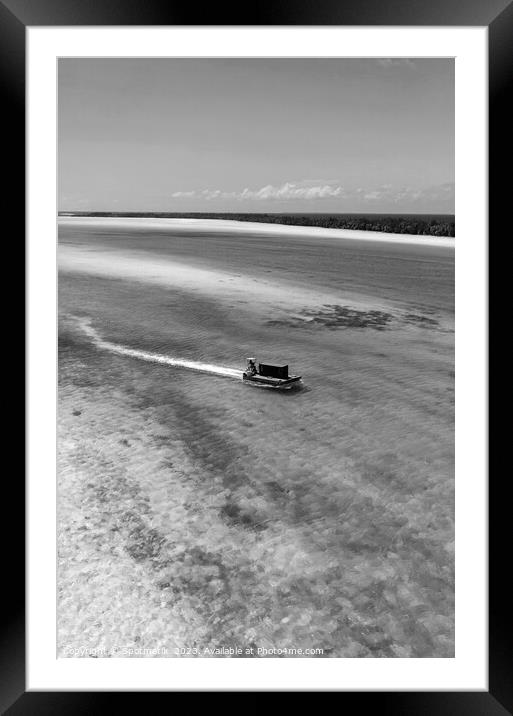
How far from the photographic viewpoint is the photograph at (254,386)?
272 cm

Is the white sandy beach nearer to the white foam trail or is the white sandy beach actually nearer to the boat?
the white foam trail

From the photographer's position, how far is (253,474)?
3703 mm

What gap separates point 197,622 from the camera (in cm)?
261

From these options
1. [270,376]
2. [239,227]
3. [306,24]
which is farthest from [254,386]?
[239,227]

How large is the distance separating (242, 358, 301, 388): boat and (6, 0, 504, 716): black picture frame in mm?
2953

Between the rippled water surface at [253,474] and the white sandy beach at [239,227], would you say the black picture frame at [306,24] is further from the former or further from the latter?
the white sandy beach at [239,227]

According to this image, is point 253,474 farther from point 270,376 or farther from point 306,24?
point 306,24

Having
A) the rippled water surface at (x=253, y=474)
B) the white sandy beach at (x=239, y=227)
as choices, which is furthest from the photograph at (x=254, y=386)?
the white sandy beach at (x=239, y=227)

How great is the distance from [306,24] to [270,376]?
3391 mm

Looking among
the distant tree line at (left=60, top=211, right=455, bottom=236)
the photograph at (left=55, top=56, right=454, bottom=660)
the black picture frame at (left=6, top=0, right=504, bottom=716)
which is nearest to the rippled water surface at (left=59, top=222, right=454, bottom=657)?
the photograph at (left=55, top=56, right=454, bottom=660)

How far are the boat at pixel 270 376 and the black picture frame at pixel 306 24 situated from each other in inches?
116
